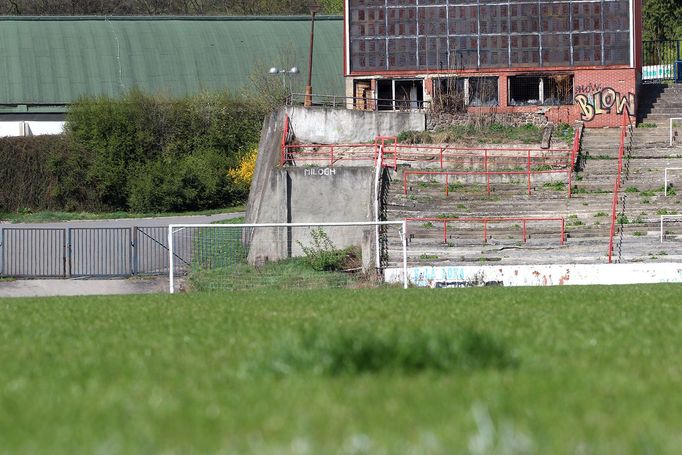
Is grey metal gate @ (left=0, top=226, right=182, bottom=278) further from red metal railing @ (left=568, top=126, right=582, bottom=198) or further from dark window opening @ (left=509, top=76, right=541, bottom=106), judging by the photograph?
dark window opening @ (left=509, top=76, right=541, bottom=106)

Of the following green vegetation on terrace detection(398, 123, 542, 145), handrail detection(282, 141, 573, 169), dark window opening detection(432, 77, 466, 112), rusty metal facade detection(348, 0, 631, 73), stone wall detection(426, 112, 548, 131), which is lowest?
handrail detection(282, 141, 573, 169)

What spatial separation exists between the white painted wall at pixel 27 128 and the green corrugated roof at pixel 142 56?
1.42 metres

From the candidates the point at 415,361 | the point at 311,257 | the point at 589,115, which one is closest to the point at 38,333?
the point at 415,361

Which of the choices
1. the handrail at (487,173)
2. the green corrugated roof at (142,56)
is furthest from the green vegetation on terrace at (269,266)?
the green corrugated roof at (142,56)

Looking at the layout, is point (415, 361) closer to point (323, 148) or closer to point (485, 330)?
point (485, 330)

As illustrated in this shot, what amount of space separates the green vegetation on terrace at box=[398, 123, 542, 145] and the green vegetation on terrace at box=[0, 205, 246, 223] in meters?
20.0

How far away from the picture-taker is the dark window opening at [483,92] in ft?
175

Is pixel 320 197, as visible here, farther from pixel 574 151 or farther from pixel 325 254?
pixel 574 151

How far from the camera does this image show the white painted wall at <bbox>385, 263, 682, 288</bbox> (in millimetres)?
31156

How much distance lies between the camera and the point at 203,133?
239 ft

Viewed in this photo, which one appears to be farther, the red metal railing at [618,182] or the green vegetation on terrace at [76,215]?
the green vegetation on terrace at [76,215]

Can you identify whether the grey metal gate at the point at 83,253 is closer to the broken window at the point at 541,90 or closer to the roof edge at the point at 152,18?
the broken window at the point at 541,90

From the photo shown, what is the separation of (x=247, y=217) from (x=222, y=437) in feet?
134

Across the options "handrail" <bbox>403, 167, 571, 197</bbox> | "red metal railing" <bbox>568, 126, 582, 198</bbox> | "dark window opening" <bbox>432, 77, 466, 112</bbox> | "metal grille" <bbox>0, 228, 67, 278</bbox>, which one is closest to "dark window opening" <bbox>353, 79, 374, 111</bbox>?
"dark window opening" <bbox>432, 77, 466, 112</bbox>
